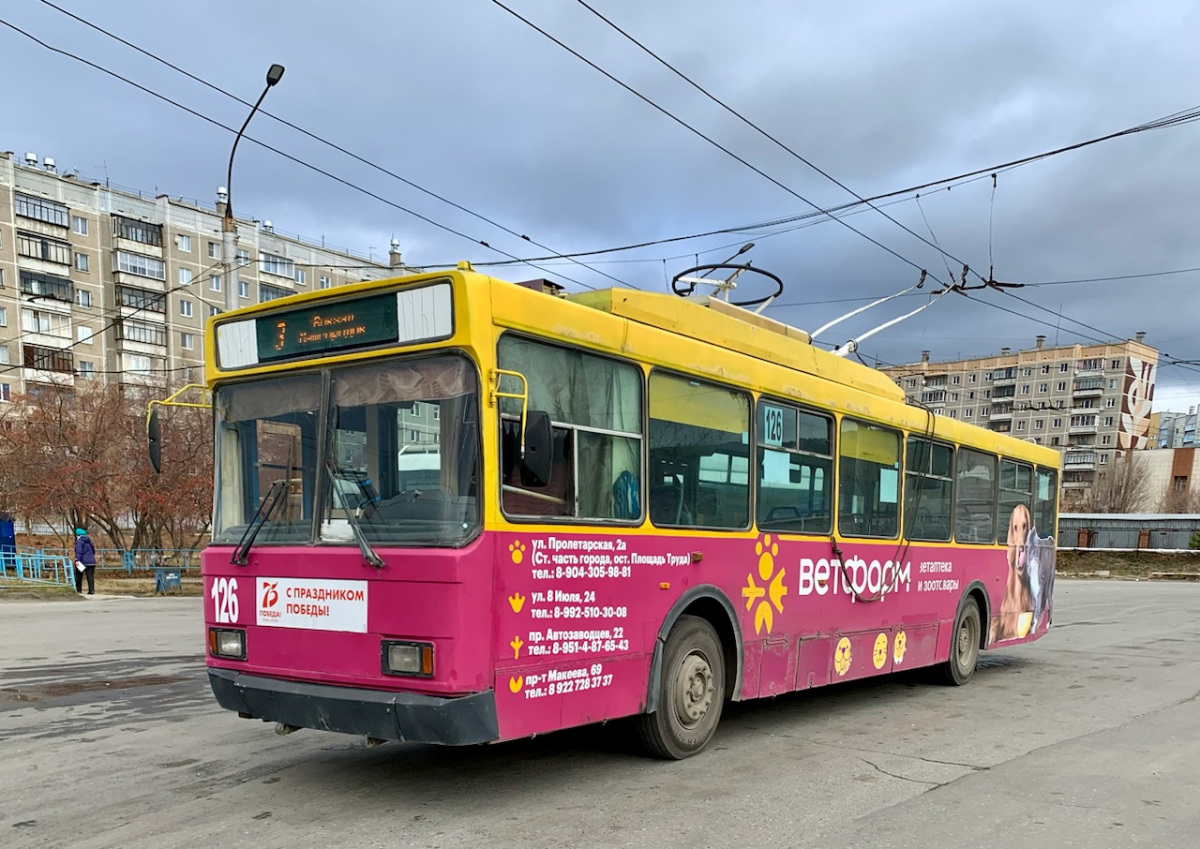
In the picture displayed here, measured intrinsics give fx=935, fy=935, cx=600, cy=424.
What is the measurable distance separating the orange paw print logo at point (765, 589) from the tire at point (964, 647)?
4.09m

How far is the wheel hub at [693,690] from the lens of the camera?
6.38 meters

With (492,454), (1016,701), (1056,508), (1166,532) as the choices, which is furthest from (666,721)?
(1166,532)

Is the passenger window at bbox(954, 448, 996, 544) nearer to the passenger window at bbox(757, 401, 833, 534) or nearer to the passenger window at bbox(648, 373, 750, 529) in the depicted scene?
the passenger window at bbox(757, 401, 833, 534)

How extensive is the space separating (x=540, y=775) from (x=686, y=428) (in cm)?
248

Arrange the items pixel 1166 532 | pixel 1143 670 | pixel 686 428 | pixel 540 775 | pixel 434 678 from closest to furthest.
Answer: pixel 434 678, pixel 540 775, pixel 686 428, pixel 1143 670, pixel 1166 532

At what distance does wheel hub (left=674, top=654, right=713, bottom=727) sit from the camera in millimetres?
6379

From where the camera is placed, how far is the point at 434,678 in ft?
15.9

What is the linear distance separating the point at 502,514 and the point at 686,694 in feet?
7.45

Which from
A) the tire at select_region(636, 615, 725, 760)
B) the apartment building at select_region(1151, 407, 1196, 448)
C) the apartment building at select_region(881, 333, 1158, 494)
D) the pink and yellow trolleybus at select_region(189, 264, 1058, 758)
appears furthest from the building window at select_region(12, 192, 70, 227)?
the apartment building at select_region(1151, 407, 1196, 448)

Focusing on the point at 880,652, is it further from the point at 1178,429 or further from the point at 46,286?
the point at 1178,429

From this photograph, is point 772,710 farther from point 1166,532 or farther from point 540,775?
point 1166,532

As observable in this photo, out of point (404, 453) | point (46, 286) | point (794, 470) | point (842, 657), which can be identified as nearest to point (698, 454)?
point (794, 470)

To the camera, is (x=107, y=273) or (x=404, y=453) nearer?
(x=404, y=453)

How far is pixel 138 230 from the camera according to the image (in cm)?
6556
